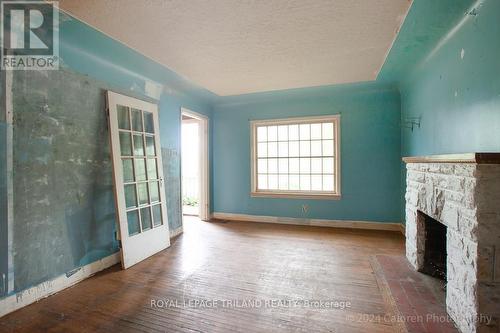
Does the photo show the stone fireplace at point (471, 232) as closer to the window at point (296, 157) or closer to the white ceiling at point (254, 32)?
the white ceiling at point (254, 32)

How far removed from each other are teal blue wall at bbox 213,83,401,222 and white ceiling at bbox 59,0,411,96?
3.22ft

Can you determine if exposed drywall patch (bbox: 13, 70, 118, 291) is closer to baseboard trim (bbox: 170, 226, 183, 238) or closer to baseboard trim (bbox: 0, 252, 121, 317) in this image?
baseboard trim (bbox: 0, 252, 121, 317)

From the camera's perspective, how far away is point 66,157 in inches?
101

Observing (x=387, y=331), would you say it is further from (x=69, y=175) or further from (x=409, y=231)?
(x=69, y=175)

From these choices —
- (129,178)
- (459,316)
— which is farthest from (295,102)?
(459,316)

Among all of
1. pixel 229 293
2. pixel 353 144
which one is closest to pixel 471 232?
pixel 229 293

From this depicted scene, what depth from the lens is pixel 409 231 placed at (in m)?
3.01

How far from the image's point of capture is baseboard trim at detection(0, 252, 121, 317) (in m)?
2.08

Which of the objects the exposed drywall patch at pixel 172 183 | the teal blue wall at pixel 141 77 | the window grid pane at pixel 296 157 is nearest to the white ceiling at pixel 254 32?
the teal blue wall at pixel 141 77

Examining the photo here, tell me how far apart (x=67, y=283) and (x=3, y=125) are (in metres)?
1.62

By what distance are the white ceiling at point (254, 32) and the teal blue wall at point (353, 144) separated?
981 mm

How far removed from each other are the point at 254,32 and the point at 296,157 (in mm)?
3028

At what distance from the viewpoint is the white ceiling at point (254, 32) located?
2.07 meters

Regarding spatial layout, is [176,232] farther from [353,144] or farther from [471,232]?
[471,232]
